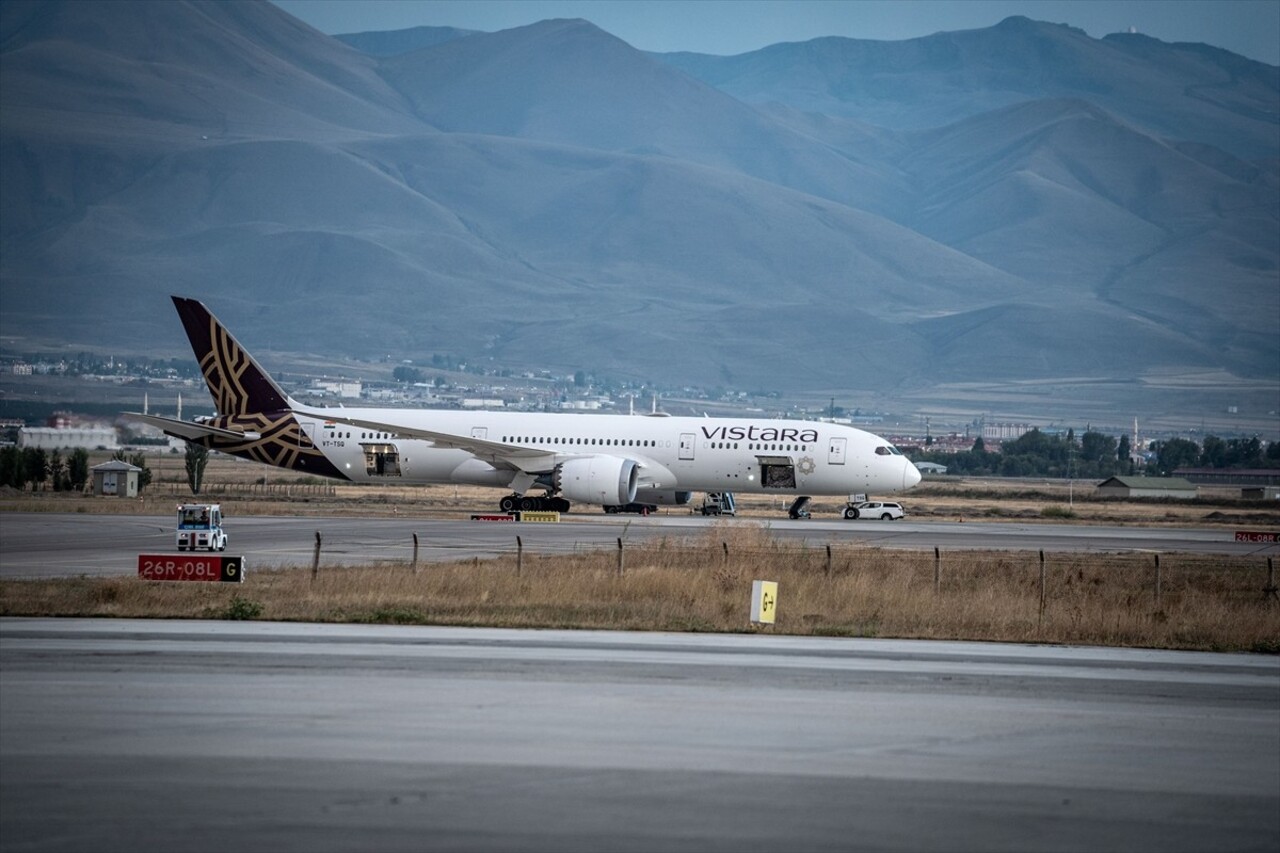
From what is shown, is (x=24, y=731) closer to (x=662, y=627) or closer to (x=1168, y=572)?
(x=662, y=627)

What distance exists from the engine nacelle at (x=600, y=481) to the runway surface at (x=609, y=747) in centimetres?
3142

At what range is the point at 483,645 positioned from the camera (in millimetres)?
23047

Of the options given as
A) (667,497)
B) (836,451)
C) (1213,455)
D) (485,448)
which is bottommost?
(667,497)

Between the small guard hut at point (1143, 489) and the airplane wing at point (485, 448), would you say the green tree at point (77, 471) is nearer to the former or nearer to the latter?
the airplane wing at point (485, 448)

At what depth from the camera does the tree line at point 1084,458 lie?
162 m

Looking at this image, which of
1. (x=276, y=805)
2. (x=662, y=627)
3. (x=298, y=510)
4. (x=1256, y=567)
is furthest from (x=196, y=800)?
(x=298, y=510)

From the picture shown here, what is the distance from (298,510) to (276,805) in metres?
47.2

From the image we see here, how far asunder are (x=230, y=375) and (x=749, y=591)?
119 feet

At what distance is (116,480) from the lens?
233 ft

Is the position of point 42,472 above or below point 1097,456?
below

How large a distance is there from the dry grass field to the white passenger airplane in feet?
54.2

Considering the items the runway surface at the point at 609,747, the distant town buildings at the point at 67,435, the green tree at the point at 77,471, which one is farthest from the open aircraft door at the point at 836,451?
the distant town buildings at the point at 67,435

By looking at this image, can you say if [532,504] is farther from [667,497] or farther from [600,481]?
[667,497]

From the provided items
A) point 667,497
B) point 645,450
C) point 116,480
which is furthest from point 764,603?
point 116,480
